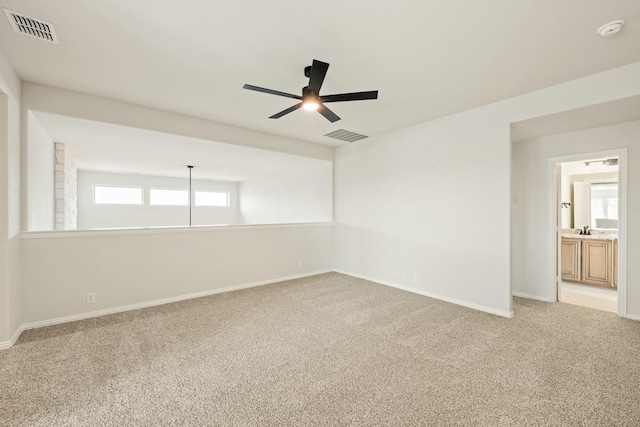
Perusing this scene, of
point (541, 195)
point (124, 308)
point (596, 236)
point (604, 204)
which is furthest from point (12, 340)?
point (604, 204)

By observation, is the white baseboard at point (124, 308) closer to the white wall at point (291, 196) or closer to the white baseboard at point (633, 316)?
the white wall at point (291, 196)

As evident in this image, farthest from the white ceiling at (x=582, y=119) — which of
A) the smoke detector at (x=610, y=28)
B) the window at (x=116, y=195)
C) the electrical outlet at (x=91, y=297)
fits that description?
the window at (x=116, y=195)

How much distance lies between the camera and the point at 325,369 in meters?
2.31

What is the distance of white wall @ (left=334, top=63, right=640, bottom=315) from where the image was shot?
3322 mm

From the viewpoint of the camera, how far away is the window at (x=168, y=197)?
27.6 feet

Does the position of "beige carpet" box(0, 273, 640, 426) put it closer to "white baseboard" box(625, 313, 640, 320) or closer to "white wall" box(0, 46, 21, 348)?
"white baseboard" box(625, 313, 640, 320)

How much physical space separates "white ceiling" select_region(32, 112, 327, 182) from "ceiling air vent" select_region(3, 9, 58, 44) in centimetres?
133

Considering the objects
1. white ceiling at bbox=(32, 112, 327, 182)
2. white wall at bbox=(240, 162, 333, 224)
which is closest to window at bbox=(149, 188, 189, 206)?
white ceiling at bbox=(32, 112, 327, 182)

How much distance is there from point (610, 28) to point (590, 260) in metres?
4.23

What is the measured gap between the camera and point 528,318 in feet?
11.2

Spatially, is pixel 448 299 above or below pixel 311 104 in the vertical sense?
below

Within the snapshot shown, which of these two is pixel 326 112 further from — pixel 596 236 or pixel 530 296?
pixel 596 236

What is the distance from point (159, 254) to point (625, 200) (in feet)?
19.9

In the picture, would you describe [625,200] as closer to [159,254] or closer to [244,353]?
[244,353]
